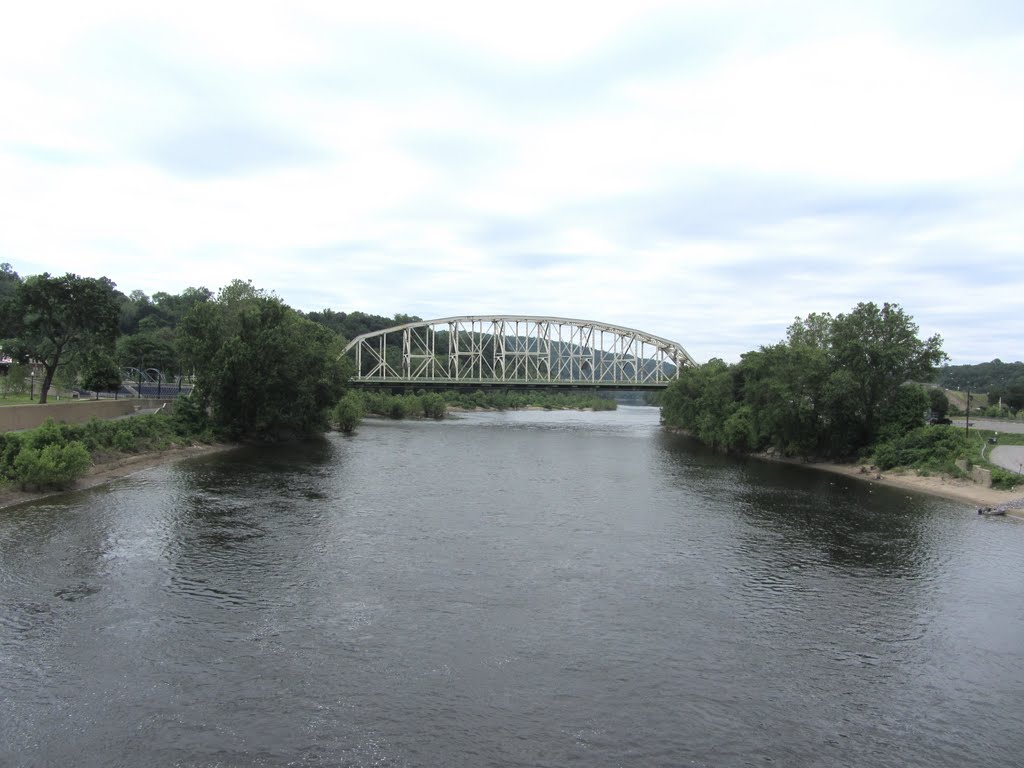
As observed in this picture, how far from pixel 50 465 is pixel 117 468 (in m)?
8.25

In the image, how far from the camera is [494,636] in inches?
640

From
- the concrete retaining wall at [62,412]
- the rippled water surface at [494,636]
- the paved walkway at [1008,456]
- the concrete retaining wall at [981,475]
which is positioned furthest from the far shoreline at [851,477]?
the concrete retaining wall at [62,412]

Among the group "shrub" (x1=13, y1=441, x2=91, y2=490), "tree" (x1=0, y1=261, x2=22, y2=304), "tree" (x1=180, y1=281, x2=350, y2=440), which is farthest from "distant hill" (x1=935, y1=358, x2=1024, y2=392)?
"tree" (x1=0, y1=261, x2=22, y2=304)

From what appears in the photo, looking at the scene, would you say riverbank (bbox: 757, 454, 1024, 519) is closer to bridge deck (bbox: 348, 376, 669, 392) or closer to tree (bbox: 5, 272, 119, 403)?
tree (bbox: 5, 272, 119, 403)

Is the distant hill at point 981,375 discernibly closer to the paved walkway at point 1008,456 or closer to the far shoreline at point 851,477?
the paved walkway at point 1008,456

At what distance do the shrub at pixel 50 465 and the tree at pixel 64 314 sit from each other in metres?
→ 14.9

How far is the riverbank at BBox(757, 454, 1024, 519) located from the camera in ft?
117

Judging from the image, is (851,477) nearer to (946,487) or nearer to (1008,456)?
(946,487)

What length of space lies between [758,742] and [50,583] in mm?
17828

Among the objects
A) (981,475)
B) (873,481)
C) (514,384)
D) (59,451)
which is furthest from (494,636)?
(514,384)

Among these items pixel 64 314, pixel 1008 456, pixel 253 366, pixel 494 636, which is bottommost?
pixel 494 636

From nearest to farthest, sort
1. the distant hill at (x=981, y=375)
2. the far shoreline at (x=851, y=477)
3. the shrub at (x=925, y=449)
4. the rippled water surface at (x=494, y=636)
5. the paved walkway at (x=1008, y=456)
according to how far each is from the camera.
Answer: the rippled water surface at (x=494, y=636) → the far shoreline at (x=851, y=477) → the paved walkway at (x=1008, y=456) → the shrub at (x=925, y=449) → the distant hill at (x=981, y=375)

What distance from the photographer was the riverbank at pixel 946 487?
35.8 meters

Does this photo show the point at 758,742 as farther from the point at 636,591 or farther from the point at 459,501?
the point at 459,501
